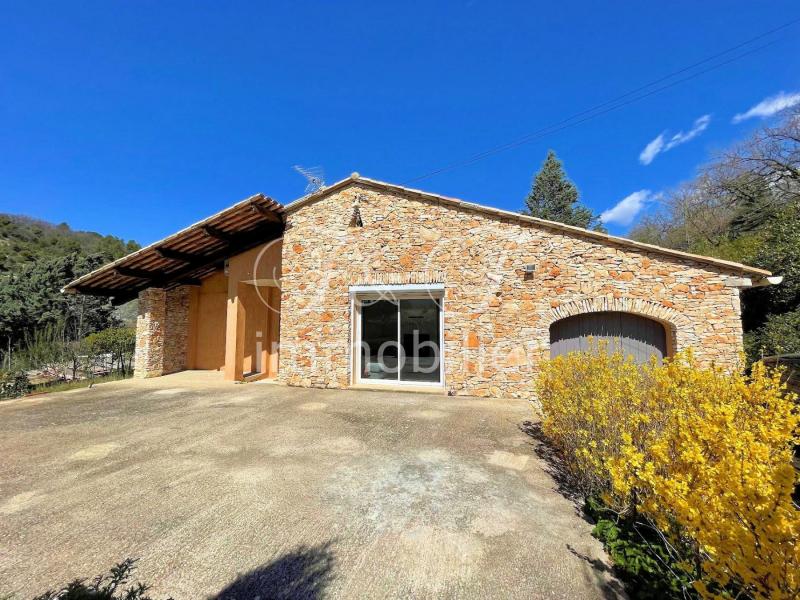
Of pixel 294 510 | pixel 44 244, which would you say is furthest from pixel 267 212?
pixel 44 244

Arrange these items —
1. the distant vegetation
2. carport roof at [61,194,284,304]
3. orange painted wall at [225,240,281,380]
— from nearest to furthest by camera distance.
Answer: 1. carport roof at [61,194,284,304]
2. orange painted wall at [225,240,281,380]
3. the distant vegetation

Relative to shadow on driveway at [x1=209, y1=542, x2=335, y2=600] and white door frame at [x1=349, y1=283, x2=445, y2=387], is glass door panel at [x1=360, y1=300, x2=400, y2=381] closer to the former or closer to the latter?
Result: white door frame at [x1=349, y1=283, x2=445, y2=387]

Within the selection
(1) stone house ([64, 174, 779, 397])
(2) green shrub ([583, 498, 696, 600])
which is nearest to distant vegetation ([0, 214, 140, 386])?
(1) stone house ([64, 174, 779, 397])

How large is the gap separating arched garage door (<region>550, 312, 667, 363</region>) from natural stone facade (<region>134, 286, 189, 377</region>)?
1238 centimetres

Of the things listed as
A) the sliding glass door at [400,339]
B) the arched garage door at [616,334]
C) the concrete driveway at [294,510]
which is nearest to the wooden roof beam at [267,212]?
the sliding glass door at [400,339]

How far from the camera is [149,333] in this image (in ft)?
36.7

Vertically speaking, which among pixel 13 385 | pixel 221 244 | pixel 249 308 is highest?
pixel 221 244

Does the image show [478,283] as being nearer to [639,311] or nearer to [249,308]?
[639,311]

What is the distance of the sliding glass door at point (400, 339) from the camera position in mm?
8953

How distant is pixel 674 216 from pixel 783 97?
23.3 ft

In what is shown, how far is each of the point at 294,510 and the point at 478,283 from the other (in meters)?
6.38

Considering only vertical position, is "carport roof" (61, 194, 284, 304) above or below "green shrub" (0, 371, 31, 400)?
above

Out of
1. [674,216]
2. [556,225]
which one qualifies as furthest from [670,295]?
[674,216]

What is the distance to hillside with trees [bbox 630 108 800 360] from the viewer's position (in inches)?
327
